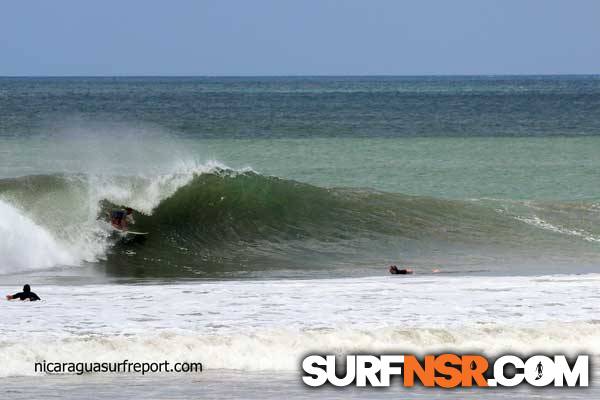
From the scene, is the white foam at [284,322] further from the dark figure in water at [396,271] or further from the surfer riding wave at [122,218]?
the surfer riding wave at [122,218]

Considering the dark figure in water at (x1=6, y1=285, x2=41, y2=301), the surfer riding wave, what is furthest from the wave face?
the dark figure in water at (x1=6, y1=285, x2=41, y2=301)

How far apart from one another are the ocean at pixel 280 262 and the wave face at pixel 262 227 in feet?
0.21

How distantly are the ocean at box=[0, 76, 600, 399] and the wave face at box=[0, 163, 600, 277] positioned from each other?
6cm

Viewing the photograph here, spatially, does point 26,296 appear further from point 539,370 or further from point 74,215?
point 74,215

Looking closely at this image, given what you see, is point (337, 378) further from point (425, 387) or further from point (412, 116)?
point (412, 116)

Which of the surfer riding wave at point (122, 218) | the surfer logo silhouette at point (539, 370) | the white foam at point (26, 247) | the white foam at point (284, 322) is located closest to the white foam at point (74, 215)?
the white foam at point (26, 247)

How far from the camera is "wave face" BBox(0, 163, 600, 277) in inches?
760

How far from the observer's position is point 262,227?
23.5 m

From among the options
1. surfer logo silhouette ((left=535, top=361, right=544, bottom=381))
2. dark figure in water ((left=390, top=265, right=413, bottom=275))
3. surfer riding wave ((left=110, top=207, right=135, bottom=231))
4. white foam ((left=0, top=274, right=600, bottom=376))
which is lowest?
surfer logo silhouette ((left=535, top=361, right=544, bottom=381))

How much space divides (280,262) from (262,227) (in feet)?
12.0

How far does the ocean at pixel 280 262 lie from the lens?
1045cm

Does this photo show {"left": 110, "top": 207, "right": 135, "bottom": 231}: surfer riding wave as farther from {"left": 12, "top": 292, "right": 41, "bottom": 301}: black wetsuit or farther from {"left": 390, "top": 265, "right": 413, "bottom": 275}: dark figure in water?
{"left": 12, "top": 292, "right": 41, "bottom": 301}: black wetsuit

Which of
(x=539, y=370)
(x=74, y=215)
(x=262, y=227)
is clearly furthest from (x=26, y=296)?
(x=262, y=227)

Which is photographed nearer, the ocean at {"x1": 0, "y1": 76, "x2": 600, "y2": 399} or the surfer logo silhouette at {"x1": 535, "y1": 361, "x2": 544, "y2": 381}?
the surfer logo silhouette at {"x1": 535, "y1": 361, "x2": 544, "y2": 381}
